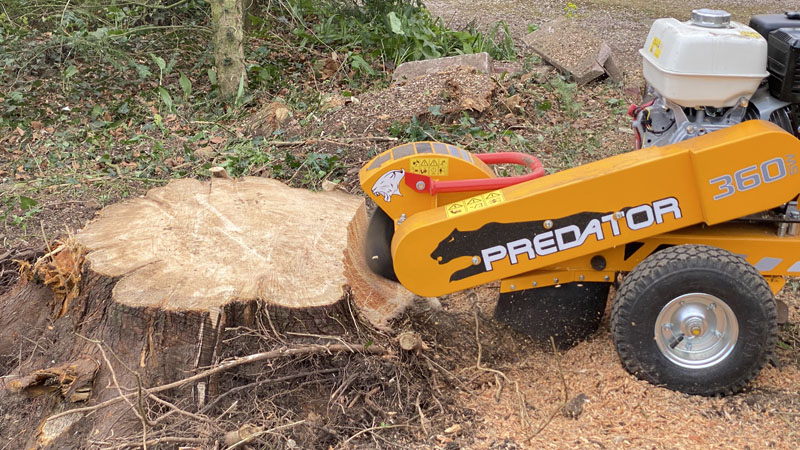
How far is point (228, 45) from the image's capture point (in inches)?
270

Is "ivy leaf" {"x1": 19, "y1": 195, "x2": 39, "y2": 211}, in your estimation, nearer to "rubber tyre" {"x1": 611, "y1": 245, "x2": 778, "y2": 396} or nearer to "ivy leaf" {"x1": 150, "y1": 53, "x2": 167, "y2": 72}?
"ivy leaf" {"x1": 150, "y1": 53, "x2": 167, "y2": 72}

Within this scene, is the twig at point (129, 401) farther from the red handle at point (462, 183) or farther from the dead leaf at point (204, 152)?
the dead leaf at point (204, 152)

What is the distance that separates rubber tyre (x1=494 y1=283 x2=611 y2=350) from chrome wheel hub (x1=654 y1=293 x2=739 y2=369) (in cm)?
36

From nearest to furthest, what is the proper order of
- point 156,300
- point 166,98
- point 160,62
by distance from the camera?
point 156,300 → point 166,98 → point 160,62

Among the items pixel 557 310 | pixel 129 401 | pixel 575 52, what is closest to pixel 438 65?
pixel 575 52

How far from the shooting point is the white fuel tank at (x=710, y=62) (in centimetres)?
311

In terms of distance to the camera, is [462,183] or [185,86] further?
[185,86]

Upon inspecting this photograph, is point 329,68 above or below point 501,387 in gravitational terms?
below

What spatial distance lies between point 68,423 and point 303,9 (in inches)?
222

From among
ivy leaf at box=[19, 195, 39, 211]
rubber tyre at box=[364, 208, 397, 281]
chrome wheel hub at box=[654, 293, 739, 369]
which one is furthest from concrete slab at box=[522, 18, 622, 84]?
ivy leaf at box=[19, 195, 39, 211]

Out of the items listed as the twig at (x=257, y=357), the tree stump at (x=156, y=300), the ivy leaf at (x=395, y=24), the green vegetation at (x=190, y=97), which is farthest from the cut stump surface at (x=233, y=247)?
the ivy leaf at (x=395, y=24)

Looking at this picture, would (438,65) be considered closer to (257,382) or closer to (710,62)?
(710,62)

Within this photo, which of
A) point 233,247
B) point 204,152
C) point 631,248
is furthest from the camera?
point 204,152

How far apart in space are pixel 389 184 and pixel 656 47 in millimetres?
1279
